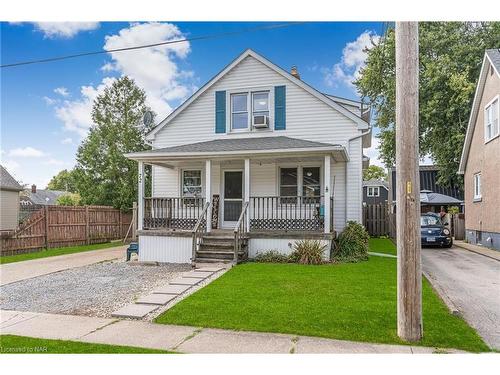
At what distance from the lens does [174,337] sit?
4457mm

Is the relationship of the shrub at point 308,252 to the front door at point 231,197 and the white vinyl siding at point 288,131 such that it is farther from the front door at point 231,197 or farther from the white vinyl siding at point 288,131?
the front door at point 231,197

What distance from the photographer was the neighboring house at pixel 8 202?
1998 centimetres

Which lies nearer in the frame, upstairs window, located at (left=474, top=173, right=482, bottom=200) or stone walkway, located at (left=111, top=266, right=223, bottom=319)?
stone walkway, located at (left=111, top=266, right=223, bottom=319)

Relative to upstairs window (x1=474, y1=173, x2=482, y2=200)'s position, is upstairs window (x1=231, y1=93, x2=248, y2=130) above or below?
above

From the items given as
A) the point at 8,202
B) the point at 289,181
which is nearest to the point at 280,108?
the point at 289,181

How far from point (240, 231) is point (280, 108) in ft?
15.0

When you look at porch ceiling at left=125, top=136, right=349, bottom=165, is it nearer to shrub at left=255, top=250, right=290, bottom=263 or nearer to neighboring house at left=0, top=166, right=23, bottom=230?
shrub at left=255, top=250, right=290, bottom=263

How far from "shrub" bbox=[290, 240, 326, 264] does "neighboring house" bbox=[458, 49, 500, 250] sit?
7470 millimetres

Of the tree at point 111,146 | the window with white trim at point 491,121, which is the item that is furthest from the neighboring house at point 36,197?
the window with white trim at point 491,121

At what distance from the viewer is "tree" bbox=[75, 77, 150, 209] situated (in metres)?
20.6

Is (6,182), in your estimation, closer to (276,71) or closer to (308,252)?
(276,71)

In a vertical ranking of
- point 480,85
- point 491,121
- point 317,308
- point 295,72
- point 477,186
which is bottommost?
point 317,308

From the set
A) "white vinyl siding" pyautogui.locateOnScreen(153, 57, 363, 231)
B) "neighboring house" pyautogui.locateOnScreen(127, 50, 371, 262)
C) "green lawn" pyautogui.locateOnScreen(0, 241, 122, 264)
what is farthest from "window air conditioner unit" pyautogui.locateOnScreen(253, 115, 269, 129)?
"green lawn" pyautogui.locateOnScreen(0, 241, 122, 264)

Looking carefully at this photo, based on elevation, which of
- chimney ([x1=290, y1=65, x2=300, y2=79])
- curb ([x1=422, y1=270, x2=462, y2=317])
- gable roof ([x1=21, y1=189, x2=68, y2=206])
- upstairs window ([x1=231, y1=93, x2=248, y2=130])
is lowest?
curb ([x1=422, y1=270, x2=462, y2=317])
